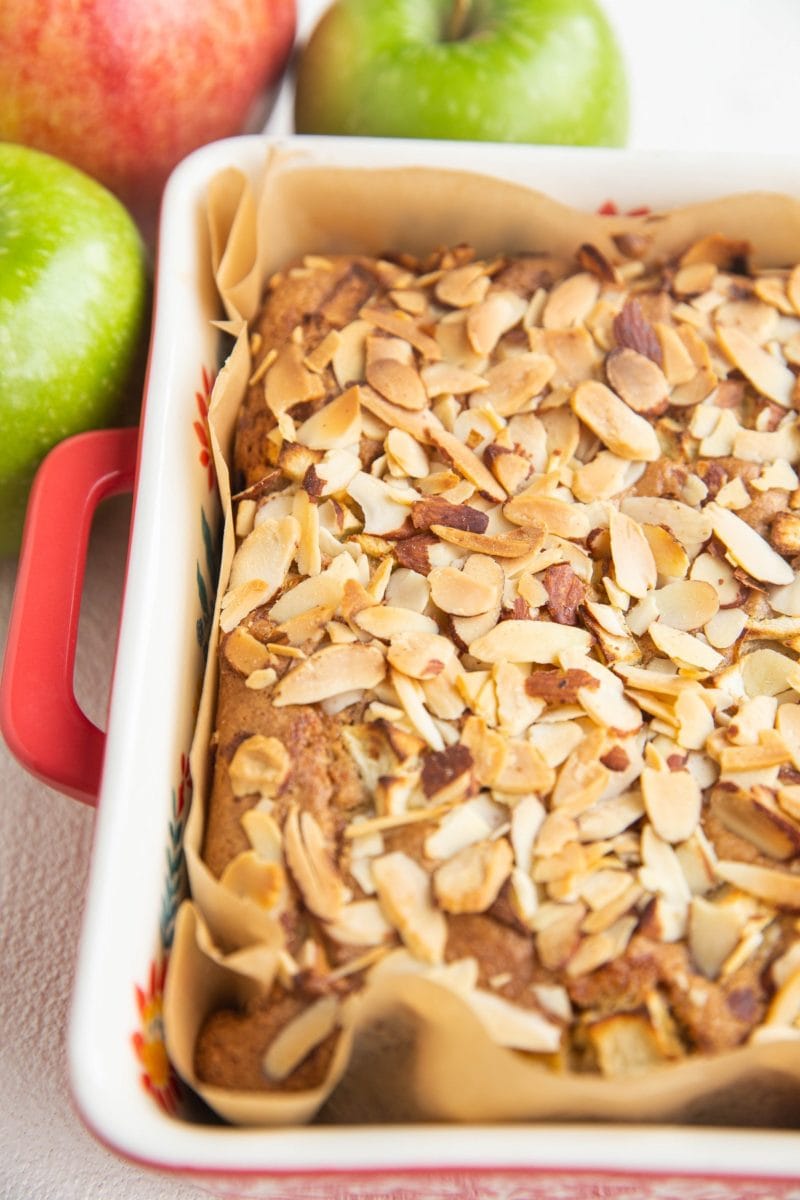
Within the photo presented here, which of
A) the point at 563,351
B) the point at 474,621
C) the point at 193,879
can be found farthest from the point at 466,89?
the point at 193,879

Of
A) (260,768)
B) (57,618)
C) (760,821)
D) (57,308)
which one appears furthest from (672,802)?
(57,308)

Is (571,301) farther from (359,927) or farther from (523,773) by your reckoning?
(359,927)

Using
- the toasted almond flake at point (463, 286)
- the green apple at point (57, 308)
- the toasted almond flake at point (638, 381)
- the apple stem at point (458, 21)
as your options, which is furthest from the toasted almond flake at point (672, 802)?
the apple stem at point (458, 21)

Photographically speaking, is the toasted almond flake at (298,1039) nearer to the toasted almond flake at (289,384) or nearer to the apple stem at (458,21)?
the toasted almond flake at (289,384)

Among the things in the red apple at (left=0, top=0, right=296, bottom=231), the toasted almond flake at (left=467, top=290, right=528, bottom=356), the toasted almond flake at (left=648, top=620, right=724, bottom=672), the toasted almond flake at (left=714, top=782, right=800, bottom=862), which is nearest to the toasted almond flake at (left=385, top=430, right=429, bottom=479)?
the toasted almond flake at (left=467, top=290, right=528, bottom=356)

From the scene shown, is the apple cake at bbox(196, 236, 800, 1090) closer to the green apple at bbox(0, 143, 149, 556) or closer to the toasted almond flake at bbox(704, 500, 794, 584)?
the toasted almond flake at bbox(704, 500, 794, 584)
